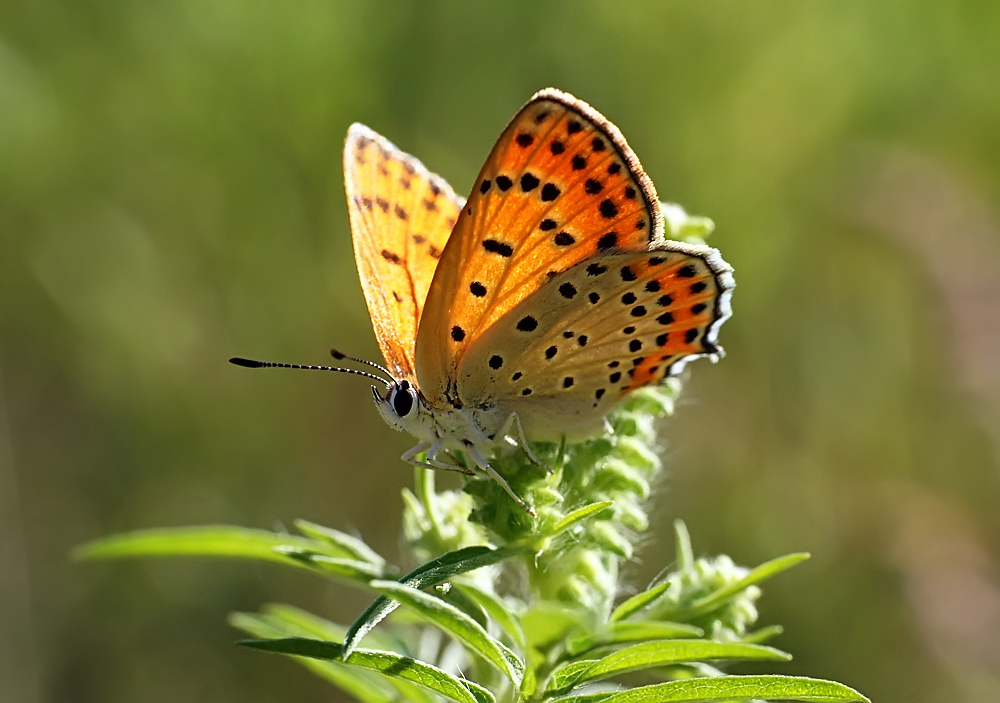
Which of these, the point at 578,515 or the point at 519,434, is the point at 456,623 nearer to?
the point at 578,515

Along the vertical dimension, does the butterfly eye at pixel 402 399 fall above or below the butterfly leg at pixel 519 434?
above

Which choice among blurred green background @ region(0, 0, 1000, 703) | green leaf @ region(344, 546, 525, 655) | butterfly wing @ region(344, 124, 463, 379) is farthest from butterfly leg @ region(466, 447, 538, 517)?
blurred green background @ region(0, 0, 1000, 703)

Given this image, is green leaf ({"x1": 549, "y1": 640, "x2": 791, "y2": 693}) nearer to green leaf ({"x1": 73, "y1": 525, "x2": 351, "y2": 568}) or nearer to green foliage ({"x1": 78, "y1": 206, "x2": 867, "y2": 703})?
green foliage ({"x1": 78, "y1": 206, "x2": 867, "y2": 703})

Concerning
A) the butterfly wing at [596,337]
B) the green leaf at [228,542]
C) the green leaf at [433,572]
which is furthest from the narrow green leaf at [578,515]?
the green leaf at [228,542]

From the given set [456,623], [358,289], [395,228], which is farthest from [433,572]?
[358,289]

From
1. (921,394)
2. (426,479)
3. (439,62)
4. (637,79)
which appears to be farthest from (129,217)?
(921,394)

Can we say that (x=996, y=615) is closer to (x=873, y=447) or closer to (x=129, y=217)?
(x=873, y=447)

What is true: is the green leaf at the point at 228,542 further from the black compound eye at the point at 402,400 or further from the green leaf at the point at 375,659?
the black compound eye at the point at 402,400
